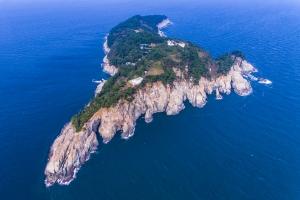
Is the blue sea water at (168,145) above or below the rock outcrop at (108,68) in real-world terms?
below

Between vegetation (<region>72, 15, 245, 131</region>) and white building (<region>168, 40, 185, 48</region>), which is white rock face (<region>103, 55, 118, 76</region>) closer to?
vegetation (<region>72, 15, 245, 131</region>)

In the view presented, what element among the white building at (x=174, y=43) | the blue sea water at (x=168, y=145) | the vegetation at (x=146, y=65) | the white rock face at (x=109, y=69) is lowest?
the blue sea water at (x=168, y=145)

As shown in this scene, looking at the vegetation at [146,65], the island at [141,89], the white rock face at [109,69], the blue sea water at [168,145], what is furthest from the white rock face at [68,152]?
the white rock face at [109,69]

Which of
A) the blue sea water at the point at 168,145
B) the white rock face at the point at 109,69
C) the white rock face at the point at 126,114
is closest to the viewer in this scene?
the blue sea water at the point at 168,145

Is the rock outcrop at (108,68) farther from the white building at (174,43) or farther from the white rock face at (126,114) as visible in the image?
the white rock face at (126,114)

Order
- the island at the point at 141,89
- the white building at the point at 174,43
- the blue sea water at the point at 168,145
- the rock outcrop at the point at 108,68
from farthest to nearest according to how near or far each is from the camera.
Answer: the white building at the point at 174,43, the rock outcrop at the point at 108,68, the island at the point at 141,89, the blue sea water at the point at 168,145

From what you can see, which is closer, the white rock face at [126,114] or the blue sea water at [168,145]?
the blue sea water at [168,145]

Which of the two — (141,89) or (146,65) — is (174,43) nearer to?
(146,65)

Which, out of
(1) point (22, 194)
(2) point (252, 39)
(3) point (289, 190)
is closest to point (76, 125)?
(1) point (22, 194)
